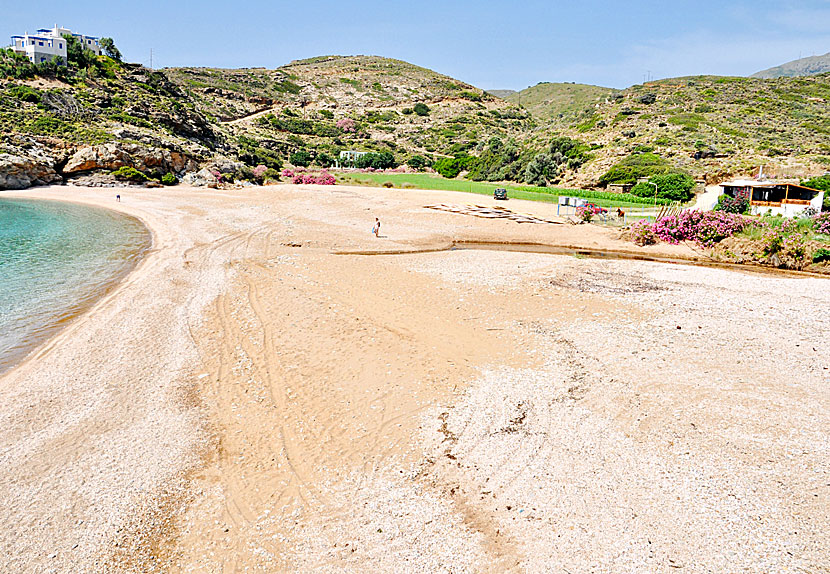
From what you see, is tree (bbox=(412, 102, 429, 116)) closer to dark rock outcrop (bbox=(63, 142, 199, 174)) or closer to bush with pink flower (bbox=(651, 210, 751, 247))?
dark rock outcrop (bbox=(63, 142, 199, 174))

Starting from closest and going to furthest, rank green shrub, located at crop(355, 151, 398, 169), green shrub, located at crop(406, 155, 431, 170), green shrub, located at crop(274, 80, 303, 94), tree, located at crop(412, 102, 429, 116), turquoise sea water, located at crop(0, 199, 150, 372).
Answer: turquoise sea water, located at crop(0, 199, 150, 372), green shrub, located at crop(355, 151, 398, 169), green shrub, located at crop(406, 155, 431, 170), tree, located at crop(412, 102, 429, 116), green shrub, located at crop(274, 80, 303, 94)

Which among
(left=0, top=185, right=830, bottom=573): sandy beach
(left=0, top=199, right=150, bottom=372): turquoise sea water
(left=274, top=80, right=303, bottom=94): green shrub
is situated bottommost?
(left=0, top=185, right=830, bottom=573): sandy beach

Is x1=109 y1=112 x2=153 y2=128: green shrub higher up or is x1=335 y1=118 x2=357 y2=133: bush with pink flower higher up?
x1=335 y1=118 x2=357 y2=133: bush with pink flower

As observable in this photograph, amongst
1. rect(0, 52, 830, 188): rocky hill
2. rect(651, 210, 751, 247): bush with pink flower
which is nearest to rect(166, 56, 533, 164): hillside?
rect(0, 52, 830, 188): rocky hill

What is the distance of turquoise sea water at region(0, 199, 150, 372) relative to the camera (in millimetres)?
10859

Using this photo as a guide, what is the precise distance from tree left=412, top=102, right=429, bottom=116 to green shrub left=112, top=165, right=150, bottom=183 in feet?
206

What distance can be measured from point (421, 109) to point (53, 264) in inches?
3451

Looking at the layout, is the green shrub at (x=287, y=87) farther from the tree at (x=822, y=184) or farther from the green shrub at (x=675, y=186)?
the tree at (x=822, y=184)

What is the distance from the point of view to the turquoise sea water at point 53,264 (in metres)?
10.9

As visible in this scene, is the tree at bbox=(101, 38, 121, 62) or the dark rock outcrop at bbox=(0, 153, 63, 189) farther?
the tree at bbox=(101, 38, 121, 62)

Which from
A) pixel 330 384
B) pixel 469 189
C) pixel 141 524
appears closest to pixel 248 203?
pixel 469 189

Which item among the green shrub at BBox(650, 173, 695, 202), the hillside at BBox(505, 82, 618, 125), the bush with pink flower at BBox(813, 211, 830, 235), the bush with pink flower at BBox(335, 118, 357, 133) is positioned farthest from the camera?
the hillside at BBox(505, 82, 618, 125)

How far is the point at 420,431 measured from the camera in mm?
6785

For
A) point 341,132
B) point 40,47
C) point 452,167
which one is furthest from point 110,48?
point 452,167
